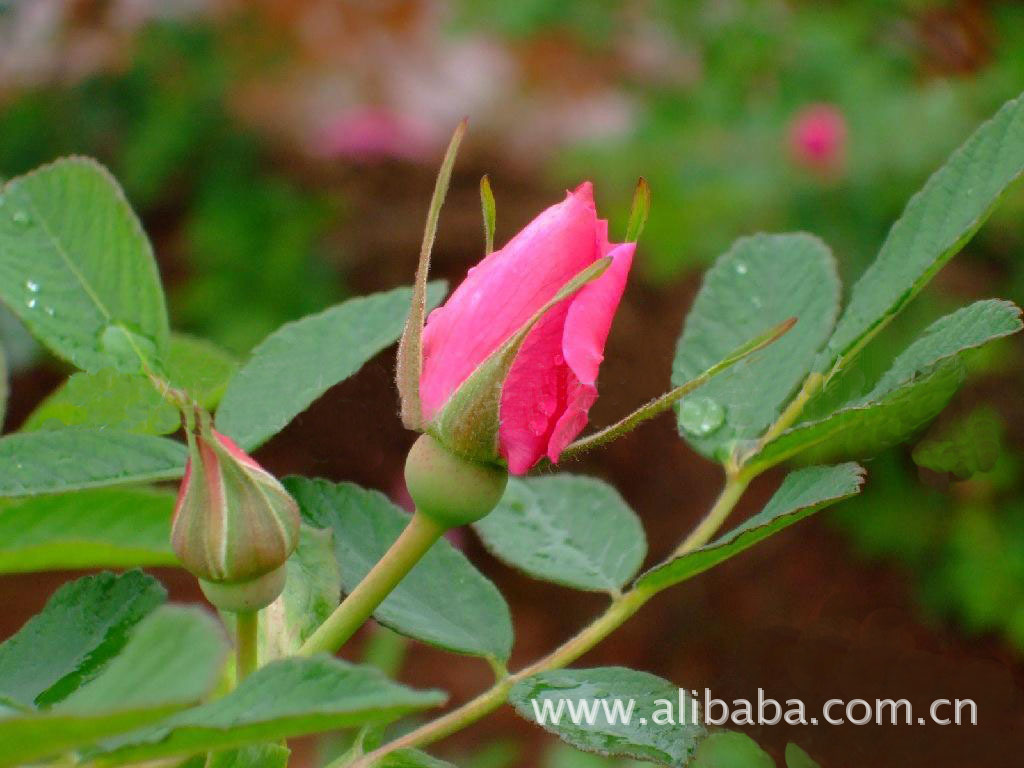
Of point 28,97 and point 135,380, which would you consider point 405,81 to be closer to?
point 28,97

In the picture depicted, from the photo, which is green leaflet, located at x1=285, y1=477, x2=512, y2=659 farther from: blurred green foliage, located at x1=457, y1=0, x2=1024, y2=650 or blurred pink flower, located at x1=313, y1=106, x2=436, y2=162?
blurred pink flower, located at x1=313, y1=106, x2=436, y2=162

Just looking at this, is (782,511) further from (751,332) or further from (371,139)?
(371,139)

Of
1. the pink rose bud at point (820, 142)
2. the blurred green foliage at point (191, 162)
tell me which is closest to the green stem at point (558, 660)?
the pink rose bud at point (820, 142)

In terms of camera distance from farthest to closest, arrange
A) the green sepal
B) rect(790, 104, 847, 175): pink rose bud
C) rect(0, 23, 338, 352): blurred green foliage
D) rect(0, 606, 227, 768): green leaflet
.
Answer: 1. rect(0, 23, 338, 352): blurred green foliage
2. rect(790, 104, 847, 175): pink rose bud
3. the green sepal
4. rect(0, 606, 227, 768): green leaflet

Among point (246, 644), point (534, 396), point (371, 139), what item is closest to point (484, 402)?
point (534, 396)

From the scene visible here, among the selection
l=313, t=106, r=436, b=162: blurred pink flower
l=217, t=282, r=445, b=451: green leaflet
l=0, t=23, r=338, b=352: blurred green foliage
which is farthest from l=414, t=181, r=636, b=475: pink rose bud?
l=313, t=106, r=436, b=162: blurred pink flower
